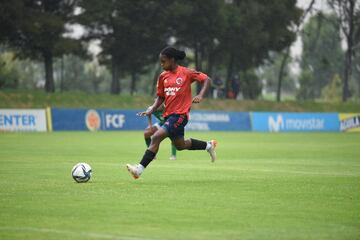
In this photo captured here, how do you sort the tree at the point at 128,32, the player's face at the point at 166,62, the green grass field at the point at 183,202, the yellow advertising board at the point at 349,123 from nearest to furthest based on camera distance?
the green grass field at the point at 183,202
the player's face at the point at 166,62
the yellow advertising board at the point at 349,123
the tree at the point at 128,32

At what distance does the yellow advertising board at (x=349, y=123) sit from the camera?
192 feet

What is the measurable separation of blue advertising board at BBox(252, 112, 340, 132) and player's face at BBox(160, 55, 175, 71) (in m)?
41.3

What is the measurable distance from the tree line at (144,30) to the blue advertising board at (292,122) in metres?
11.6

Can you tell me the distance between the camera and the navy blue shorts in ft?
52.0

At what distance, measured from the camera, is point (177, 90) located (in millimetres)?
15945

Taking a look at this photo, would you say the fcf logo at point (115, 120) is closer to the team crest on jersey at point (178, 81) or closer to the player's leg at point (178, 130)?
the player's leg at point (178, 130)

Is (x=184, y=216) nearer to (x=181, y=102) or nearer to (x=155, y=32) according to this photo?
(x=181, y=102)

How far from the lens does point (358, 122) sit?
2329 inches

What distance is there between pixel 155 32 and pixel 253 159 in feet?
141

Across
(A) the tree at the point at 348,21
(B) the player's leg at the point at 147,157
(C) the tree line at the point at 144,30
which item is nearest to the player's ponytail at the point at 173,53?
(B) the player's leg at the point at 147,157

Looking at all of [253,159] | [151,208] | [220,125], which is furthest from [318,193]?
[220,125]

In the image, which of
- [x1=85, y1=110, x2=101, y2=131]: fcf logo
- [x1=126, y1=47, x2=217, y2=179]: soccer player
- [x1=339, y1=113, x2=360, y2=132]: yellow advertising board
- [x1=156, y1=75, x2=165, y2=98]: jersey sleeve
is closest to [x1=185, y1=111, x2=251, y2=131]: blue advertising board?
[x1=85, y1=110, x2=101, y2=131]: fcf logo

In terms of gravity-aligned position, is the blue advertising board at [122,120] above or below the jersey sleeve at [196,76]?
below

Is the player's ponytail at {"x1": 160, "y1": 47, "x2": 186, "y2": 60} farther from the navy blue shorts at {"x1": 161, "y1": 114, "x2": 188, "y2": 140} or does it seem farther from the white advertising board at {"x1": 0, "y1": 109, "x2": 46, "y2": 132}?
the white advertising board at {"x1": 0, "y1": 109, "x2": 46, "y2": 132}
